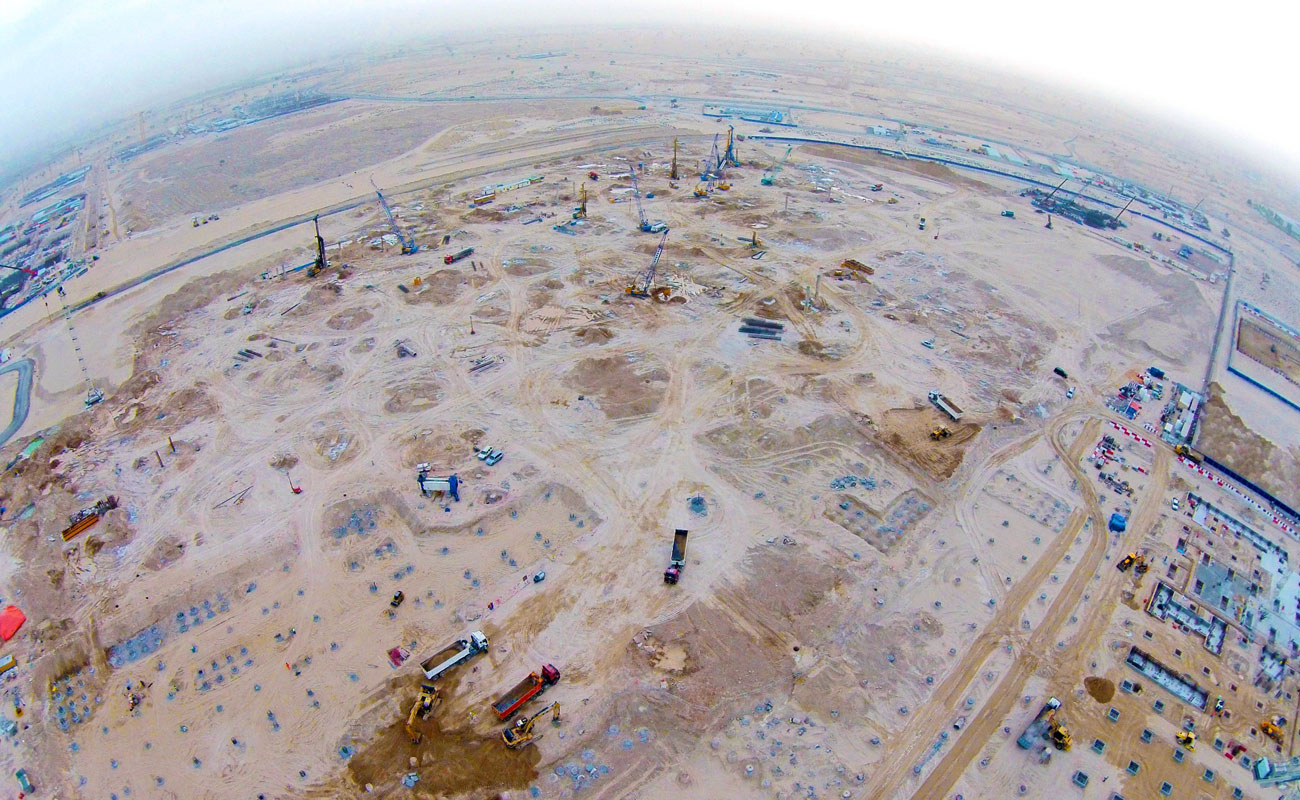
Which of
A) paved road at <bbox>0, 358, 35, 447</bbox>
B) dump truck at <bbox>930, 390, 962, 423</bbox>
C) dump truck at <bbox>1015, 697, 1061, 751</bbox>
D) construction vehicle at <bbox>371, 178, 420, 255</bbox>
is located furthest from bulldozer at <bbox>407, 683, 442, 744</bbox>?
construction vehicle at <bbox>371, 178, 420, 255</bbox>

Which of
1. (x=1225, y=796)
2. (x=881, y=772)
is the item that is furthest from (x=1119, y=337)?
(x=881, y=772)

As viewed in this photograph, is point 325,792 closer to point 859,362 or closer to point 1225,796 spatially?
point 1225,796

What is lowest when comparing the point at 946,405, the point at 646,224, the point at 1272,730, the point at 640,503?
the point at 1272,730

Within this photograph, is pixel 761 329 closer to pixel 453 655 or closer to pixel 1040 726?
pixel 1040 726

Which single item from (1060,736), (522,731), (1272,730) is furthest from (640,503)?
(1272,730)

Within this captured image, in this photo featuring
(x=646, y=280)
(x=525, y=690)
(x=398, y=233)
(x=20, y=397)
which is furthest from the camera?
(x=398, y=233)

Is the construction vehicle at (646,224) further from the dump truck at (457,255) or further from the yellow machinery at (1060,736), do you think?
the yellow machinery at (1060,736)

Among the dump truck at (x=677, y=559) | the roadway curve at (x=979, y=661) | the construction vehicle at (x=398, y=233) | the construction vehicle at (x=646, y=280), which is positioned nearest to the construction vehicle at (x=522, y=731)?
the dump truck at (x=677, y=559)
